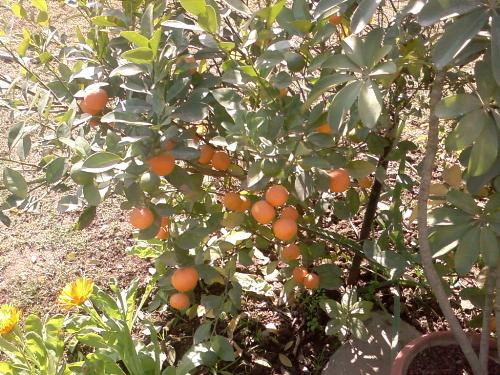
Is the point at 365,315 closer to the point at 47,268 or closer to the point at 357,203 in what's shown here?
the point at 357,203

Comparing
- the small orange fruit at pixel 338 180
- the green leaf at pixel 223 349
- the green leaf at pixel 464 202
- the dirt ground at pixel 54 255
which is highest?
the green leaf at pixel 464 202

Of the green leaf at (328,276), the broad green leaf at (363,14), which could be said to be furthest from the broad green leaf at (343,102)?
the green leaf at (328,276)

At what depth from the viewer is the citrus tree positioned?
3.50ft

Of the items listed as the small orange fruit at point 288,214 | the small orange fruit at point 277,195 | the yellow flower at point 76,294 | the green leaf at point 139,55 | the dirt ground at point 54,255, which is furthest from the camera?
the dirt ground at point 54,255

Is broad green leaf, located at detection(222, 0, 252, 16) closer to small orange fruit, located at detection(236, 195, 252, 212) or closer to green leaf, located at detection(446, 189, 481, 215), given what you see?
small orange fruit, located at detection(236, 195, 252, 212)

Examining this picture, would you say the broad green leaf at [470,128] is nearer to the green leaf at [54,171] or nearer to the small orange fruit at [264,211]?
the small orange fruit at [264,211]

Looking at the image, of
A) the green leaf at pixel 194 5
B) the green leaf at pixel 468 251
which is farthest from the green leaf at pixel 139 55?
the green leaf at pixel 468 251

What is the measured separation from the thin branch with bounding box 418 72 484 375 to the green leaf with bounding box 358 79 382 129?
21cm

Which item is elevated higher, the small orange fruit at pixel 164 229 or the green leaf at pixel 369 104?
the green leaf at pixel 369 104

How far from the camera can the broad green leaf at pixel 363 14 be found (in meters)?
0.97

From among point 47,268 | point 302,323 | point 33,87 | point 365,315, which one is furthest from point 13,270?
point 365,315

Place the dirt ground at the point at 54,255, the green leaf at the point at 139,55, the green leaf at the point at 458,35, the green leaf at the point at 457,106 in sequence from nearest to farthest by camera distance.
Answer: the green leaf at the point at 458,35
the green leaf at the point at 457,106
the green leaf at the point at 139,55
the dirt ground at the point at 54,255

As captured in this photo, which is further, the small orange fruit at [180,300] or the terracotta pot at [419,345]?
the small orange fruit at [180,300]

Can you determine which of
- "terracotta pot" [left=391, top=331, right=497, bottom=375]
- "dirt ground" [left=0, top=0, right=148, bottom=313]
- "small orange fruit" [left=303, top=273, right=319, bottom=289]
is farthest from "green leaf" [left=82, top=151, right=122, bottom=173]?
"dirt ground" [left=0, top=0, right=148, bottom=313]
